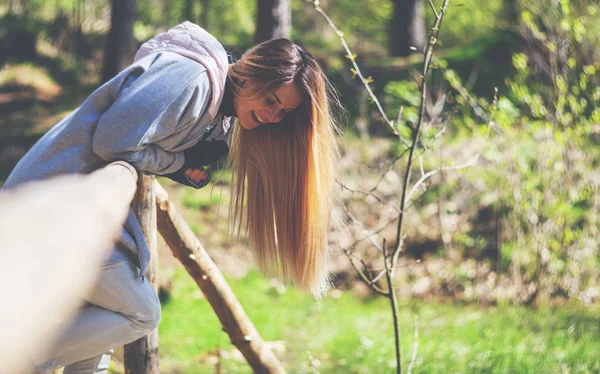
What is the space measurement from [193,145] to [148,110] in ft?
1.08

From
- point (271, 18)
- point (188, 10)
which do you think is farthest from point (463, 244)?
point (188, 10)

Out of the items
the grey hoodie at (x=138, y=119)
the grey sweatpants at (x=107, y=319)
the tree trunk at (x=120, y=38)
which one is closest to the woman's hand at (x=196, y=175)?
the grey hoodie at (x=138, y=119)

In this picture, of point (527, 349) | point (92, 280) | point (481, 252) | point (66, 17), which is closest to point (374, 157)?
point (481, 252)

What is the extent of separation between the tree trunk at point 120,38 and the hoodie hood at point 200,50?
6.98 m

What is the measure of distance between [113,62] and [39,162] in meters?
7.21

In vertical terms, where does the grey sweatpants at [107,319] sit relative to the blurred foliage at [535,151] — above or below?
above

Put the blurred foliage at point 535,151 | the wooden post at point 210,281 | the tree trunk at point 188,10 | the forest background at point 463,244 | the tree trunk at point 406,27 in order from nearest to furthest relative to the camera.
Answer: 1. the wooden post at point 210,281
2. the forest background at point 463,244
3. the blurred foliage at point 535,151
4. the tree trunk at point 406,27
5. the tree trunk at point 188,10

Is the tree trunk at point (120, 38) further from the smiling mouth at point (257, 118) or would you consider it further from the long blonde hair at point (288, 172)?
the smiling mouth at point (257, 118)

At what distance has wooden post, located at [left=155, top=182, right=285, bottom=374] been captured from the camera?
113 inches

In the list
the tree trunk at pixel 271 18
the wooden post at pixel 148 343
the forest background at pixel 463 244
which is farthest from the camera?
the tree trunk at pixel 271 18

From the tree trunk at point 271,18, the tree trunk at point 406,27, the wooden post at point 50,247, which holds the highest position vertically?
the wooden post at point 50,247

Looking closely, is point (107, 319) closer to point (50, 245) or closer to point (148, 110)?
point (50, 245)

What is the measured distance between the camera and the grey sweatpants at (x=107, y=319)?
2.19m

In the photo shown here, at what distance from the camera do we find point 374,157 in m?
7.37
